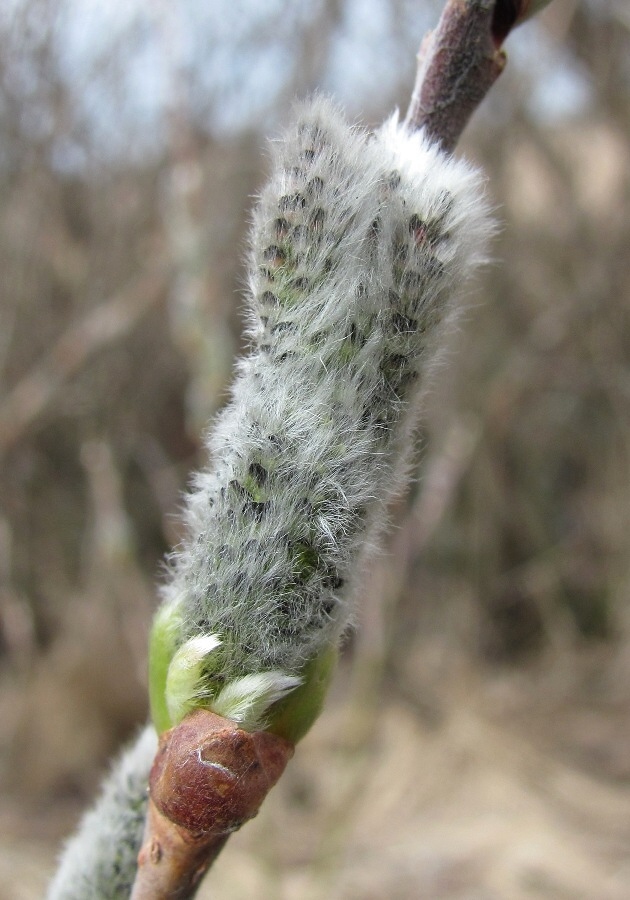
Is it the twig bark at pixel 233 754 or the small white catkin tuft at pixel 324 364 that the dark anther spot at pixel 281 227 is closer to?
the small white catkin tuft at pixel 324 364

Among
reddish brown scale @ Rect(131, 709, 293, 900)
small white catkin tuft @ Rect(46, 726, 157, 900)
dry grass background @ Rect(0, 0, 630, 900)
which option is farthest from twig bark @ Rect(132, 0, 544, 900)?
dry grass background @ Rect(0, 0, 630, 900)

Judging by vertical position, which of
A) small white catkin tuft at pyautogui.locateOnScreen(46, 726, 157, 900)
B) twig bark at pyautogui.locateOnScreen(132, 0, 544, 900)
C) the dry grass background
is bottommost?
small white catkin tuft at pyautogui.locateOnScreen(46, 726, 157, 900)

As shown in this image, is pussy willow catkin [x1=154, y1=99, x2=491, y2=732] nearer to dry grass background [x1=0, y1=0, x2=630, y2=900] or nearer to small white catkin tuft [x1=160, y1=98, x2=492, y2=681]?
small white catkin tuft [x1=160, y1=98, x2=492, y2=681]

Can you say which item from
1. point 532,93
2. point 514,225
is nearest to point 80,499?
point 514,225

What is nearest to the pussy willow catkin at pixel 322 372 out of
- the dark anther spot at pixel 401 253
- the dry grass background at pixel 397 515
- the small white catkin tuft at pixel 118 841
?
the dark anther spot at pixel 401 253

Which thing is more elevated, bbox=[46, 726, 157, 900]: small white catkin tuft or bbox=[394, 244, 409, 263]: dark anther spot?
bbox=[394, 244, 409, 263]: dark anther spot

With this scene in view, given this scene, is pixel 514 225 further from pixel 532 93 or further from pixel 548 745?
pixel 548 745
